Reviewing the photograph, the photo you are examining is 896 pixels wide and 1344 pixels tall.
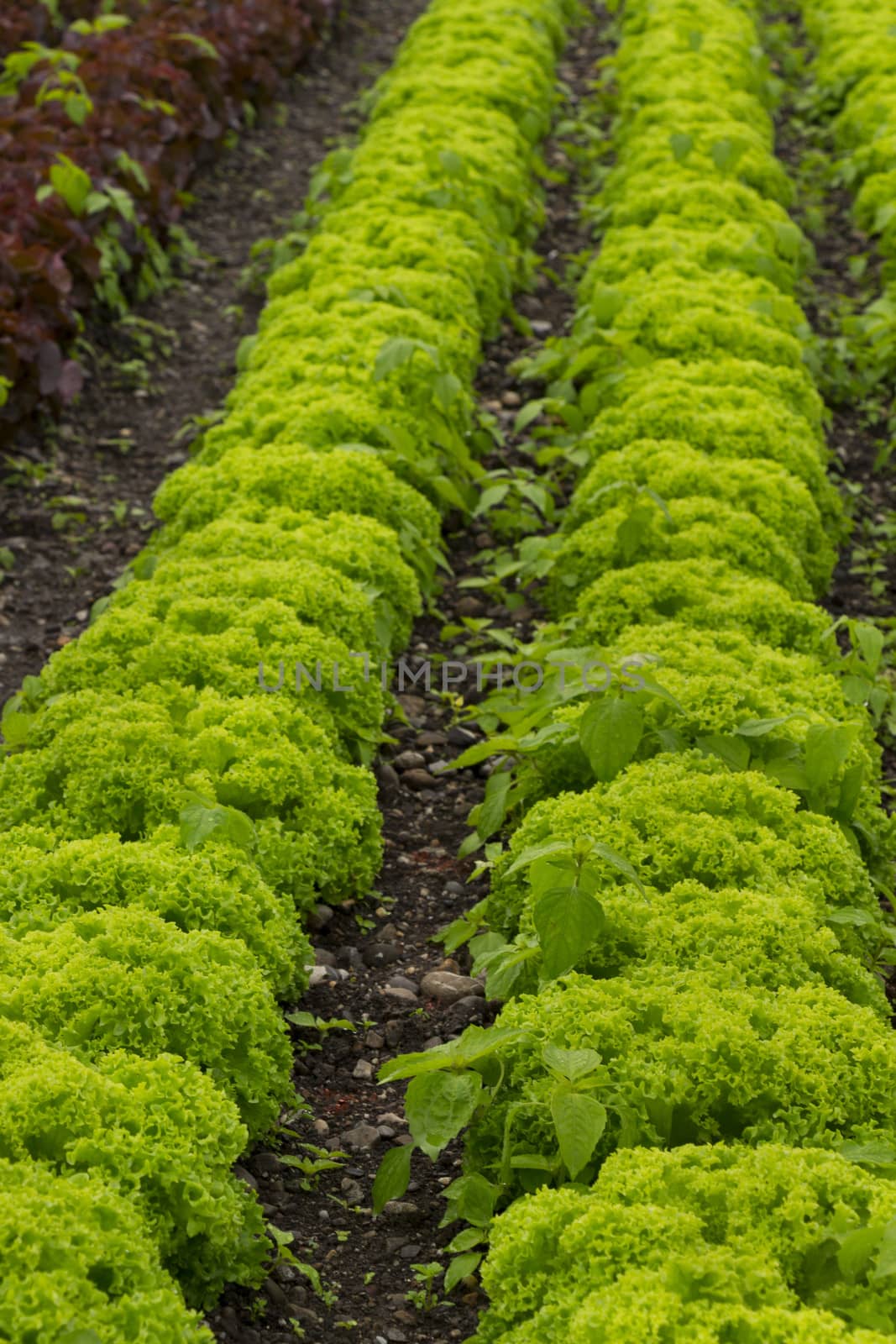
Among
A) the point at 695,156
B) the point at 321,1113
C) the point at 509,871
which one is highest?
the point at 695,156

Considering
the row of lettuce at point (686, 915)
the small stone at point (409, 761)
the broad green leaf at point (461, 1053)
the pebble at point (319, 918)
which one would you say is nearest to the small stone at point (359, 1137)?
the row of lettuce at point (686, 915)

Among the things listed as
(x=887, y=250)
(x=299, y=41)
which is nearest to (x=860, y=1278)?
(x=887, y=250)

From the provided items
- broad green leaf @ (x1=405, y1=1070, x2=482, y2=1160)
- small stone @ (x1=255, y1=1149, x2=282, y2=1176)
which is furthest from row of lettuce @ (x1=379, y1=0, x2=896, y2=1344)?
small stone @ (x1=255, y1=1149, x2=282, y2=1176)

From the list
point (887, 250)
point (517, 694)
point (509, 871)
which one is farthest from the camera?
point (887, 250)

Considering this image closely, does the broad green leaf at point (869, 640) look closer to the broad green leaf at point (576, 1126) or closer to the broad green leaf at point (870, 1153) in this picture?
the broad green leaf at point (870, 1153)

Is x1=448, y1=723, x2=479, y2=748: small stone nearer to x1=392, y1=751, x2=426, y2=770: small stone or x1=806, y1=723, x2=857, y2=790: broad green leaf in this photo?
→ x1=392, y1=751, x2=426, y2=770: small stone

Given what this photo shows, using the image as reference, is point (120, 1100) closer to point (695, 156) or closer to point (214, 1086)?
point (214, 1086)

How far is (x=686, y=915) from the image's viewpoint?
156 inches

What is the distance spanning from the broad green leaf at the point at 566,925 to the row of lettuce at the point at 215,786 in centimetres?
75

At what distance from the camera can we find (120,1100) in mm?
3248

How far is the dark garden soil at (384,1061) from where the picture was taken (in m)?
3.51

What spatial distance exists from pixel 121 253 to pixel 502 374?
→ 7.99 feet

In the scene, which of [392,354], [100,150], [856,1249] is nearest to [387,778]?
[392,354]

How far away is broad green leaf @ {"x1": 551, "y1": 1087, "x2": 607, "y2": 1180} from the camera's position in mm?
3188
